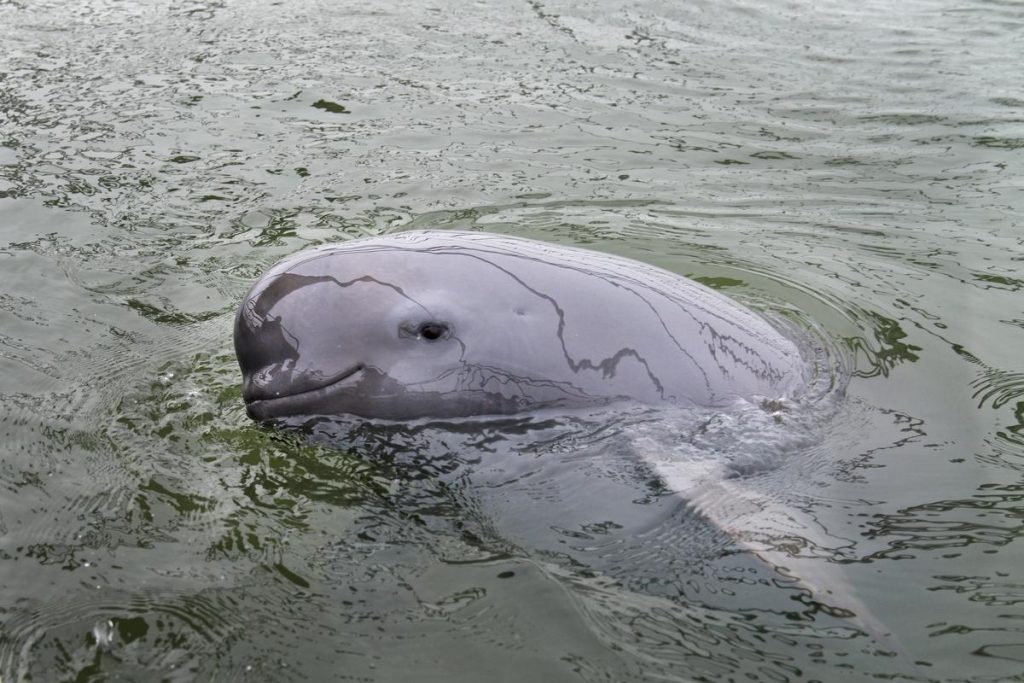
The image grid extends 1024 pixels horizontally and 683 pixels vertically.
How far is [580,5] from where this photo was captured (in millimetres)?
14836

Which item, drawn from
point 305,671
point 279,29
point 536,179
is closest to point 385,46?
point 279,29

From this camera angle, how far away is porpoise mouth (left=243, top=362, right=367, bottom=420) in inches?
185

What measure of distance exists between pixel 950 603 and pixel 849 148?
22.4ft

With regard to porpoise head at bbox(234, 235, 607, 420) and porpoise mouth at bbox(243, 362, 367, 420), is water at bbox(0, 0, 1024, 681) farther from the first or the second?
porpoise mouth at bbox(243, 362, 367, 420)

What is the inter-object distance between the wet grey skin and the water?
0.24 metres

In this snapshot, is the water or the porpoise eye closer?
the water

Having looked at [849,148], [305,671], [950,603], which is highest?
[849,148]

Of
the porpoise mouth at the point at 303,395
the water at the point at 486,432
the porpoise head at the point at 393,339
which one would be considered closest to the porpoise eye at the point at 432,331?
the porpoise head at the point at 393,339

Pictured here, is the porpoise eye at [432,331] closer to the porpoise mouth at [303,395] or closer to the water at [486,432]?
the porpoise mouth at [303,395]

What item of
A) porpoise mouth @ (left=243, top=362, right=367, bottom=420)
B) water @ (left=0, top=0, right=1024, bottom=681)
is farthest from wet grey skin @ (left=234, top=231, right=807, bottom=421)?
water @ (left=0, top=0, right=1024, bottom=681)

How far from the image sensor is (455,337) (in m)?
4.75

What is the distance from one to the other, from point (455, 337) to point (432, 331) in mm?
110

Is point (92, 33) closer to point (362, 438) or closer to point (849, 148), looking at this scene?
point (849, 148)

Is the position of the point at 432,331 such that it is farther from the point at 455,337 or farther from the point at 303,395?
the point at 303,395
